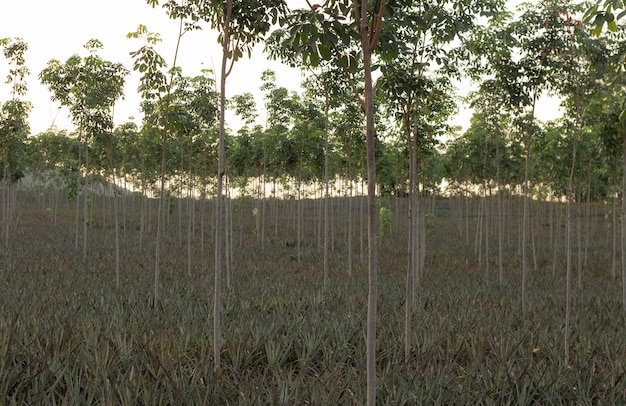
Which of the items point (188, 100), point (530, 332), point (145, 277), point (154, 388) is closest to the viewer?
point (154, 388)

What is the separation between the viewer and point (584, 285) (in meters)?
14.4

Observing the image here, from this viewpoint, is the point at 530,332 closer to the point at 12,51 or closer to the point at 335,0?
the point at 335,0

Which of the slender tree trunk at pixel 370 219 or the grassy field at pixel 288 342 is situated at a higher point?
the slender tree trunk at pixel 370 219

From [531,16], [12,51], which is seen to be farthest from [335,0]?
[12,51]

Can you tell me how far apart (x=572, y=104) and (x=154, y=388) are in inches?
350

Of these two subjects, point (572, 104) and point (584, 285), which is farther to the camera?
point (584, 285)

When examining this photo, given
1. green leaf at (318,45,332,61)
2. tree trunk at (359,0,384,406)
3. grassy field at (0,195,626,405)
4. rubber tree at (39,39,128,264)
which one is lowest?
grassy field at (0,195,626,405)

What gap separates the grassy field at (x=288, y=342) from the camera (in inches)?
186

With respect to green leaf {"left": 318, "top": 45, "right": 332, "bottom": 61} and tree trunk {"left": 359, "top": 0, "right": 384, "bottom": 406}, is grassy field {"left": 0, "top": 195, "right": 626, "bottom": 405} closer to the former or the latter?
tree trunk {"left": 359, "top": 0, "right": 384, "bottom": 406}

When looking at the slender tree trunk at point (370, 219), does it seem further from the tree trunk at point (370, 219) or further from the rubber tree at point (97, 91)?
the rubber tree at point (97, 91)

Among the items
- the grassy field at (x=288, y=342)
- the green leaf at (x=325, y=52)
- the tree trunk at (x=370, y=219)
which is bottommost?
the grassy field at (x=288, y=342)

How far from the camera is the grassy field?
4.72 meters

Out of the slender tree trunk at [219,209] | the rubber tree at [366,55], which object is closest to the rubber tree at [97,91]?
the slender tree trunk at [219,209]

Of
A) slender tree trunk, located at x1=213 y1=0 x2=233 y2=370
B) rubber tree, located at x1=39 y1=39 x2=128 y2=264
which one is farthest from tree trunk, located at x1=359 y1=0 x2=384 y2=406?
rubber tree, located at x1=39 y1=39 x2=128 y2=264
